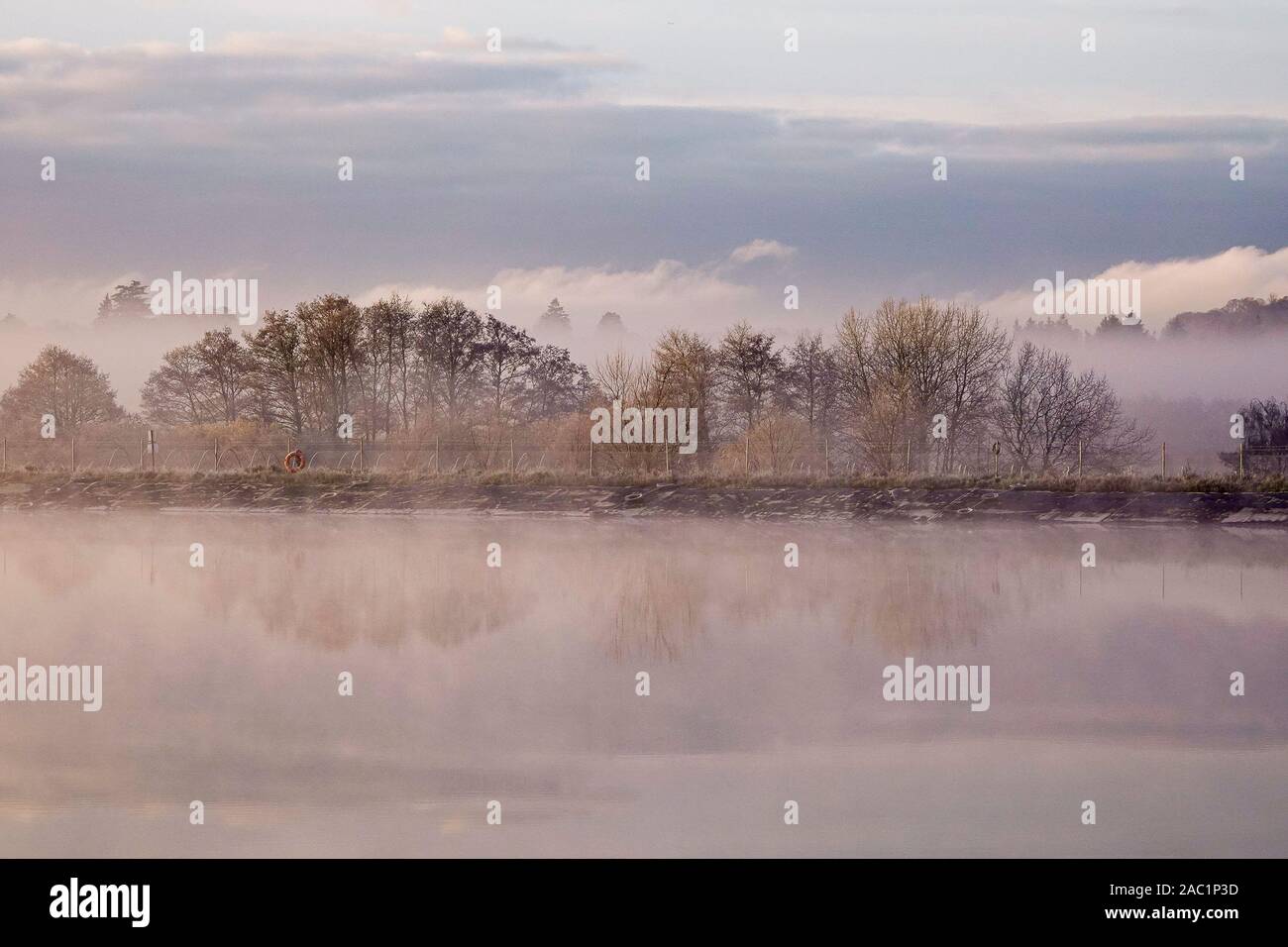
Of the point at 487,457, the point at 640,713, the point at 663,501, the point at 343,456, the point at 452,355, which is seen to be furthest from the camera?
the point at 452,355

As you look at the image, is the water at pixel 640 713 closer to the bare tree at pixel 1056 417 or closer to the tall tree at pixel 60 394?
the bare tree at pixel 1056 417

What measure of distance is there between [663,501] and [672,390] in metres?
10.2

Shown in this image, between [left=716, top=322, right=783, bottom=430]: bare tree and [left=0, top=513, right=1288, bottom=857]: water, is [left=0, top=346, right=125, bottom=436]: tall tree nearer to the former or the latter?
[left=716, top=322, right=783, bottom=430]: bare tree

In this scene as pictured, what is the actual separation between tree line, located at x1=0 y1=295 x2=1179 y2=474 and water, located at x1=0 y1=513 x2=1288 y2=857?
19.5 metres

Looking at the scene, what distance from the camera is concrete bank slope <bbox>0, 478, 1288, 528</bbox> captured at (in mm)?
25469

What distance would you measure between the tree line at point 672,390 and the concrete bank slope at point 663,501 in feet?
21.0

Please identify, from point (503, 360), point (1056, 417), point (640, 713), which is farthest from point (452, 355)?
point (640, 713)

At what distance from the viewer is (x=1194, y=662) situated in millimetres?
10562

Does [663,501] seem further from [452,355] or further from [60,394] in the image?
[60,394]

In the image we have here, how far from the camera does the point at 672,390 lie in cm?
3722

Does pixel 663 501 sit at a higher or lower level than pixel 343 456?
lower

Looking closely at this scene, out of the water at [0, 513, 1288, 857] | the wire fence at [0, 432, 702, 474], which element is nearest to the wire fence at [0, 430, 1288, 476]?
the wire fence at [0, 432, 702, 474]

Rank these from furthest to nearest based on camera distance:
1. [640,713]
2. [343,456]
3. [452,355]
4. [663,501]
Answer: [452,355]
[343,456]
[663,501]
[640,713]

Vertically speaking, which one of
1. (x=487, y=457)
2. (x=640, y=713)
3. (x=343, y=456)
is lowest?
(x=640, y=713)
